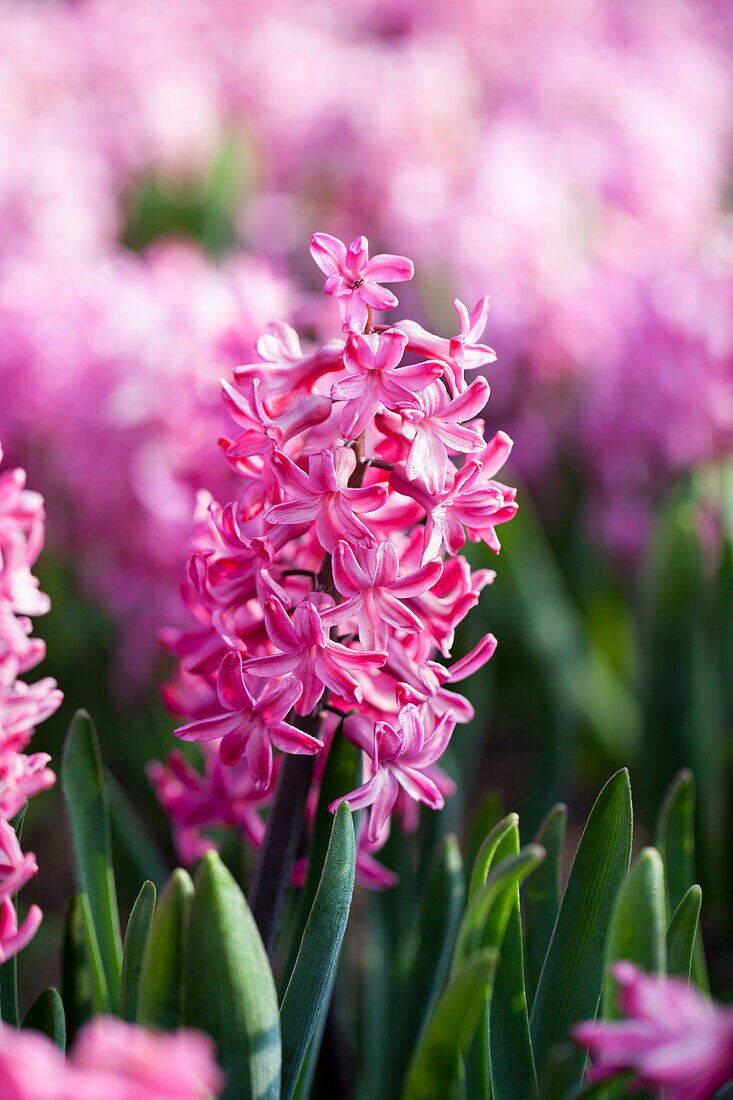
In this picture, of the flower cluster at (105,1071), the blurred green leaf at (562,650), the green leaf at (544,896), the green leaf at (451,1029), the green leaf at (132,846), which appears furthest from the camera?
the blurred green leaf at (562,650)

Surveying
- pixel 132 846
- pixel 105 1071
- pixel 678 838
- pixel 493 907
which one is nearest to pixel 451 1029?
pixel 493 907

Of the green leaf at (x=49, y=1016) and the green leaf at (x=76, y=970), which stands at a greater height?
the green leaf at (x=49, y=1016)

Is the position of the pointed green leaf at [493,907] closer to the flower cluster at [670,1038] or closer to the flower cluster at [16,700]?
the flower cluster at [670,1038]

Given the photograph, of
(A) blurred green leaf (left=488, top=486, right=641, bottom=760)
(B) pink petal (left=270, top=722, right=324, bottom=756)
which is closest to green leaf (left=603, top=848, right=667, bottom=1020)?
(B) pink petal (left=270, top=722, right=324, bottom=756)

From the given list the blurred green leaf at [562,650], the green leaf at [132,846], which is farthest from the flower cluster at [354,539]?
the blurred green leaf at [562,650]

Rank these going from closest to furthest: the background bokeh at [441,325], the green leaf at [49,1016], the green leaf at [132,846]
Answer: the green leaf at [49,1016] → the green leaf at [132,846] → the background bokeh at [441,325]

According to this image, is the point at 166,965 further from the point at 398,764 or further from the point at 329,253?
the point at 329,253
